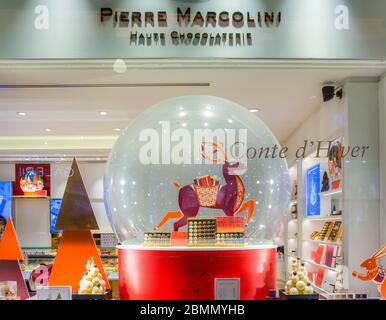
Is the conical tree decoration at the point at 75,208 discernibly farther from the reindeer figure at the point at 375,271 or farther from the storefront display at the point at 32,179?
the reindeer figure at the point at 375,271

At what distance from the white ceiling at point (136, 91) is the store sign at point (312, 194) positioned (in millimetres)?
229

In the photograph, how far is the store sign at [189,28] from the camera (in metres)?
2.03

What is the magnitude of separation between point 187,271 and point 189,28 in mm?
1036

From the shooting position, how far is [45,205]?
2191 mm

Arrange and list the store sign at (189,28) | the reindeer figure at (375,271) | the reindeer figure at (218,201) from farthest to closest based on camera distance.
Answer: the reindeer figure at (218,201) < the reindeer figure at (375,271) < the store sign at (189,28)

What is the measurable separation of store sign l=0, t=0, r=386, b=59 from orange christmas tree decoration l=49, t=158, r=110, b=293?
55 cm

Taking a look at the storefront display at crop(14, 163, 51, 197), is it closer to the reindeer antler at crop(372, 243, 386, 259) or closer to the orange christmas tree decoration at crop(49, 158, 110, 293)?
the orange christmas tree decoration at crop(49, 158, 110, 293)

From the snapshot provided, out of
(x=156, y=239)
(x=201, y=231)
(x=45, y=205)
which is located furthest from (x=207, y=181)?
(x=45, y=205)

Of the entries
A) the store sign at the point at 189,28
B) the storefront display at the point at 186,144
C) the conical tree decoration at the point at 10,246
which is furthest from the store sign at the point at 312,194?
the conical tree decoration at the point at 10,246

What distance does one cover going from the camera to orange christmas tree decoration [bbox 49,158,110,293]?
220cm

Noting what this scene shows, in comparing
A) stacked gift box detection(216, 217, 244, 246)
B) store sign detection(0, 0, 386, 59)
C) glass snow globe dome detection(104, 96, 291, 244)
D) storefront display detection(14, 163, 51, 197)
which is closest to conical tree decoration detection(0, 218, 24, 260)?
storefront display detection(14, 163, 51, 197)

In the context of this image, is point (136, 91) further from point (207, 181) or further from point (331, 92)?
point (331, 92)

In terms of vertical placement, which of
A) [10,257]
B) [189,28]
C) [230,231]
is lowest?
[10,257]

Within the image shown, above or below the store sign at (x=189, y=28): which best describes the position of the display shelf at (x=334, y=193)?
below
